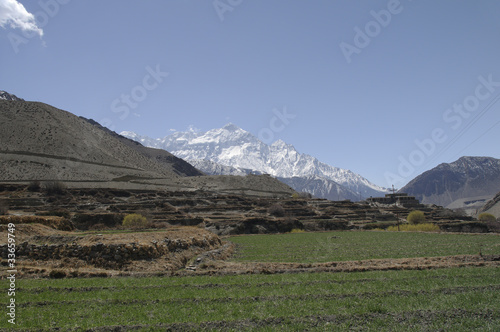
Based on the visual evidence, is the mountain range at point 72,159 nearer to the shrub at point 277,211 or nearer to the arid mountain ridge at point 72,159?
the arid mountain ridge at point 72,159

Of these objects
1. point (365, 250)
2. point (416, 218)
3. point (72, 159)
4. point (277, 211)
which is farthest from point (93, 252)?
point (72, 159)

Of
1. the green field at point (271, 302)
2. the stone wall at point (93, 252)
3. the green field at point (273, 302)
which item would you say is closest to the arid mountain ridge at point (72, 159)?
the stone wall at point (93, 252)

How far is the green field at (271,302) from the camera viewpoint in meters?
10.2

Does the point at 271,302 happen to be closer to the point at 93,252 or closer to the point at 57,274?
the point at 57,274

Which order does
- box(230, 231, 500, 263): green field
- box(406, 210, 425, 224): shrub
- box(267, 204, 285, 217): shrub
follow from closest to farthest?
box(230, 231, 500, 263): green field
box(406, 210, 425, 224): shrub
box(267, 204, 285, 217): shrub

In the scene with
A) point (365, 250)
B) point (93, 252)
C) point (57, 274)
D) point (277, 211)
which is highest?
point (277, 211)

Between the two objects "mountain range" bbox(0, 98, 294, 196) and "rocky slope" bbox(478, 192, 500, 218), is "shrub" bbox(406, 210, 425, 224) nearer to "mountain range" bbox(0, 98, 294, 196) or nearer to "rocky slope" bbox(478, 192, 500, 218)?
"mountain range" bbox(0, 98, 294, 196)

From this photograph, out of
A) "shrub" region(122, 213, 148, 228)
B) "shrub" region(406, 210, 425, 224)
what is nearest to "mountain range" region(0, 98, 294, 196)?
"shrub" region(122, 213, 148, 228)

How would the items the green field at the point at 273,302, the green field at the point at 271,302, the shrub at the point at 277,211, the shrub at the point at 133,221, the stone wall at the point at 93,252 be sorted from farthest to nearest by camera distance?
1. the shrub at the point at 277,211
2. the shrub at the point at 133,221
3. the stone wall at the point at 93,252
4. the green field at the point at 273,302
5. the green field at the point at 271,302

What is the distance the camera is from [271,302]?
12.4 m

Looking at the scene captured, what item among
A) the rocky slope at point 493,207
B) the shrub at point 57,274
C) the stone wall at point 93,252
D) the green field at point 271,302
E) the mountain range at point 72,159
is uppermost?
the mountain range at point 72,159

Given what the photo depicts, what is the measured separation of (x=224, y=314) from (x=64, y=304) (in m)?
6.35

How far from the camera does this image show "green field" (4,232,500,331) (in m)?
10.2

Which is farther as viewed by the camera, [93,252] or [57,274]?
[93,252]
